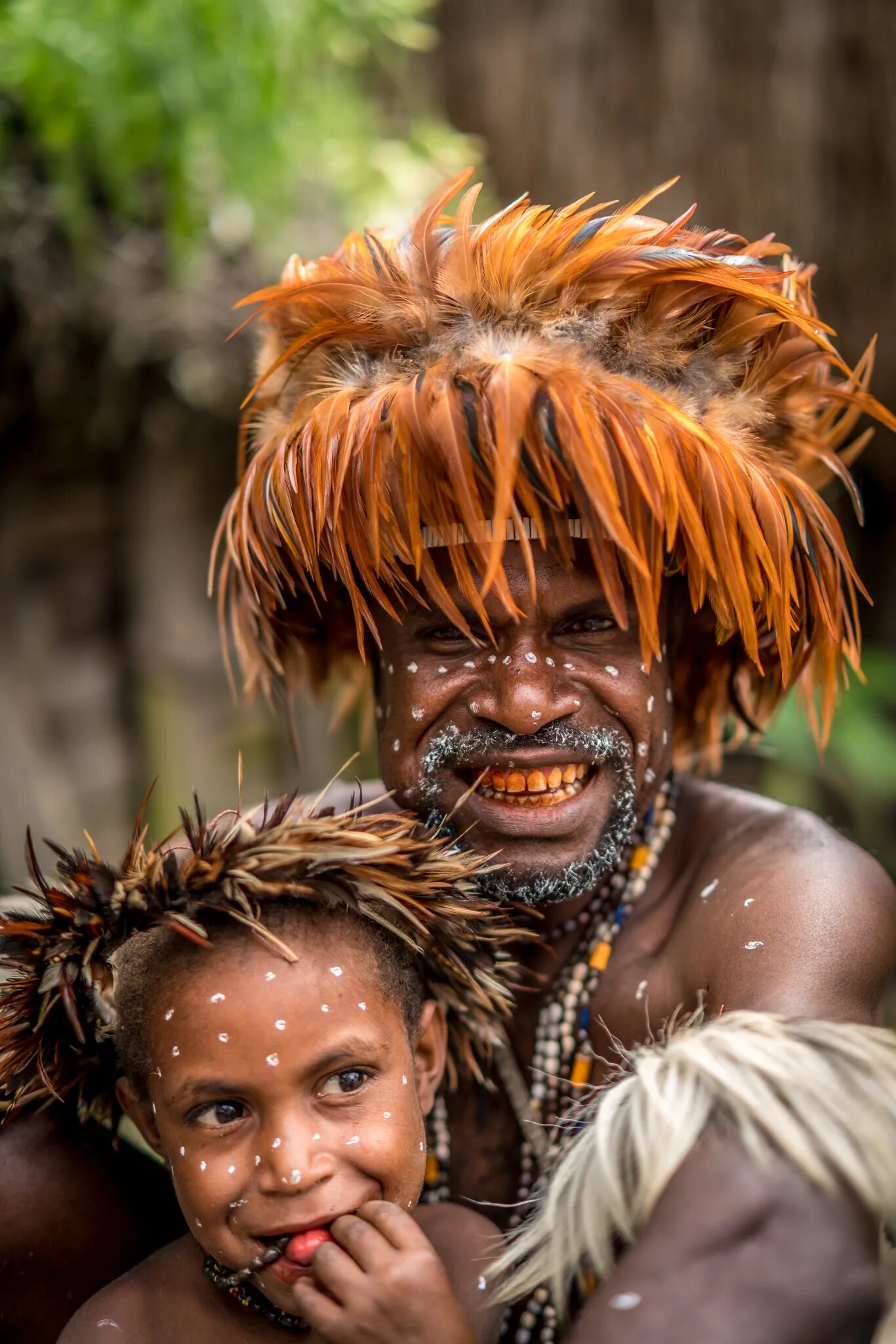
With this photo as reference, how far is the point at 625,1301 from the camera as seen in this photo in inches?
50.1

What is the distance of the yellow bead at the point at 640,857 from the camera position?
2008mm

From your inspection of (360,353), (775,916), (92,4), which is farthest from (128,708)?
(775,916)

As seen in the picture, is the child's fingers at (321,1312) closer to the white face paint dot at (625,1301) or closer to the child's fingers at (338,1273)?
the child's fingers at (338,1273)

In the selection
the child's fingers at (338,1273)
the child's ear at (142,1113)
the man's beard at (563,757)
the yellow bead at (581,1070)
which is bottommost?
the yellow bead at (581,1070)

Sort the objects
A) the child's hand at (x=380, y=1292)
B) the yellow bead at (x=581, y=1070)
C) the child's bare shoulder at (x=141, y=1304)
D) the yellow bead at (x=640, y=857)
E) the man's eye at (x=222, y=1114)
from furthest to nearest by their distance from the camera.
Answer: the yellow bead at (x=640, y=857) → the yellow bead at (x=581, y=1070) → the child's bare shoulder at (x=141, y=1304) → the man's eye at (x=222, y=1114) → the child's hand at (x=380, y=1292)

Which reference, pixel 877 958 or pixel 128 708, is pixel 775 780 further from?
pixel 877 958

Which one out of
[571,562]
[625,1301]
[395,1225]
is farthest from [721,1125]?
[571,562]

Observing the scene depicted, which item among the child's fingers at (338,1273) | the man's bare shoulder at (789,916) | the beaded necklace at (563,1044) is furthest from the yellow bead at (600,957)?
the child's fingers at (338,1273)

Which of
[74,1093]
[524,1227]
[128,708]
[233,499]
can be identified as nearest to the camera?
[524,1227]

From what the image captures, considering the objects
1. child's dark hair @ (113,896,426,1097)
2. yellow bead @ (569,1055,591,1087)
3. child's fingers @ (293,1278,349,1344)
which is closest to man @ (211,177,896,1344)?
yellow bead @ (569,1055,591,1087)

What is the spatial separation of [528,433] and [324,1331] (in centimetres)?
114

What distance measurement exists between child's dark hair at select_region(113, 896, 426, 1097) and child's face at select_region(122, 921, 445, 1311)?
0.01 metres

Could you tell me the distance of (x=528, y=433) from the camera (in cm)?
159

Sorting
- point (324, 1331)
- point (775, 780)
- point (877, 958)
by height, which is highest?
point (877, 958)
